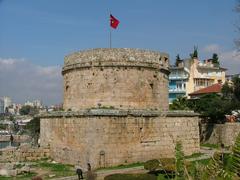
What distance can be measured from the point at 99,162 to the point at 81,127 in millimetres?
2075

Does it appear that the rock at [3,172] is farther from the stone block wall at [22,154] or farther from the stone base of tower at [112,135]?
the stone base of tower at [112,135]

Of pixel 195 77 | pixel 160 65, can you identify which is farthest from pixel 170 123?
pixel 195 77

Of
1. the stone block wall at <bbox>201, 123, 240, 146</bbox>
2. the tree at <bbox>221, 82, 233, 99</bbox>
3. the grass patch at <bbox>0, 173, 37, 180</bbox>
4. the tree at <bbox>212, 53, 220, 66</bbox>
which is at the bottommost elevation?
the grass patch at <bbox>0, 173, 37, 180</bbox>

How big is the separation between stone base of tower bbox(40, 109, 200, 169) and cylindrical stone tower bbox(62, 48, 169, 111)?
137cm

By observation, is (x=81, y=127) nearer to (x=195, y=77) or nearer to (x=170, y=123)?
(x=170, y=123)

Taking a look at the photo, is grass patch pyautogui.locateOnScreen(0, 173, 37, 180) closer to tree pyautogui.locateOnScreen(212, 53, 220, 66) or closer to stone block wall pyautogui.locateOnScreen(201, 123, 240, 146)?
stone block wall pyautogui.locateOnScreen(201, 123, 240, 146)

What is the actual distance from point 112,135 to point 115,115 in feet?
3.25

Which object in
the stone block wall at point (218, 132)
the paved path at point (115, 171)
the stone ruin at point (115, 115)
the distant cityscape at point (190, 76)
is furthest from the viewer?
the distant cityscape at point (190, 76)

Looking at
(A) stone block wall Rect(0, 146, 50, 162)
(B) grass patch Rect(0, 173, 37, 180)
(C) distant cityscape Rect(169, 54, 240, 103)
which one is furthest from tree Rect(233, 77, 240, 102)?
(B) grass patch Rect(0, 173, 37, 180)

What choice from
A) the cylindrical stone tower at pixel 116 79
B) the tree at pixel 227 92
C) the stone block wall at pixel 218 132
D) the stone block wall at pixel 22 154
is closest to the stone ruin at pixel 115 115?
the cylindrical stone tower at pixel 116 79

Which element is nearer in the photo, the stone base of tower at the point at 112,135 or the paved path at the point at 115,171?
the paved path at the point at 115,171

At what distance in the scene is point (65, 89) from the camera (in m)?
23.4

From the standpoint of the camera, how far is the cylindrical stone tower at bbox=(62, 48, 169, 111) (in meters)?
21.0

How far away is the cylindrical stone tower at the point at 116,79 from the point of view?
68.7 feet
